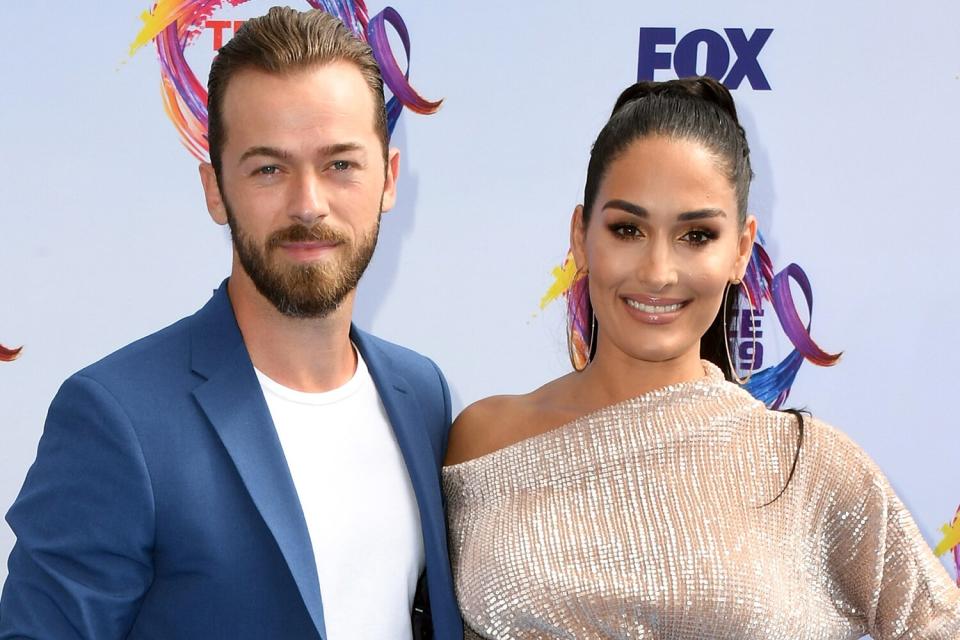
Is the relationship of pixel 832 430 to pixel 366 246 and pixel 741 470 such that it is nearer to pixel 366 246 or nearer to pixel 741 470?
pixel 741 470

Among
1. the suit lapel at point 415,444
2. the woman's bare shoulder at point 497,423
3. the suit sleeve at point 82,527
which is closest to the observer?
the suit sleeve at point 82,527

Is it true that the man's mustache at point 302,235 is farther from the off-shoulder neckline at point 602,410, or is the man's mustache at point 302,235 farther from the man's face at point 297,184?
the off-shoulder neckline at point 602,410

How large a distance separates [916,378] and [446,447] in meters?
1.41

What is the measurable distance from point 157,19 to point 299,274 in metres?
1.44

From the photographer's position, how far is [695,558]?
5.21 feet

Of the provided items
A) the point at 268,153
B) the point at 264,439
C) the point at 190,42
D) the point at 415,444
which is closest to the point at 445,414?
the point at 415,444

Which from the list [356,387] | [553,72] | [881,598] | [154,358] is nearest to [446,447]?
[356,387]

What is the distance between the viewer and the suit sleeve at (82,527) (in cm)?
133

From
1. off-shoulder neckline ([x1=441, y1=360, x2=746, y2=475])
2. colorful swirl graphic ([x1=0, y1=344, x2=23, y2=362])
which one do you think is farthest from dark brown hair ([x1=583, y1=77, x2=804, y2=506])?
colorful swirl graphic ([x1=0, y1=344, x2=23, y2=362])

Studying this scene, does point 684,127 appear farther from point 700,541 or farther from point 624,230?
point 700,541

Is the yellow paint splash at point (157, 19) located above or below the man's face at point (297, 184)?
above

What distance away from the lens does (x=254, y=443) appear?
148 cm

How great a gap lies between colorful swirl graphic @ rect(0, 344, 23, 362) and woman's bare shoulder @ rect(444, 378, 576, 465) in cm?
135

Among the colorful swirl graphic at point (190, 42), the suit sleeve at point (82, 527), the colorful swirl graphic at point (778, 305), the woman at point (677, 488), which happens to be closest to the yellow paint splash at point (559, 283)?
the colorful swirl graphic at point (778, 305)
